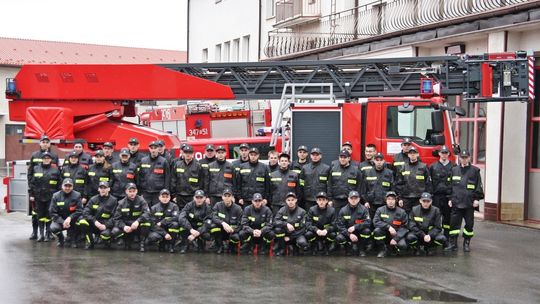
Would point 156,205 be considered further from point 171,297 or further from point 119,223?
point 171,297

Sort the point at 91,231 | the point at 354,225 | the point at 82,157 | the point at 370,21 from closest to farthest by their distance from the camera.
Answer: the point at 354,225 → the point at 91,231 → the point at 82,157 → the point at 370,21

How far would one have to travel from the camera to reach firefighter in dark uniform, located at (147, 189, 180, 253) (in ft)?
42.8

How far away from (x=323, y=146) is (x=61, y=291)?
630 cm

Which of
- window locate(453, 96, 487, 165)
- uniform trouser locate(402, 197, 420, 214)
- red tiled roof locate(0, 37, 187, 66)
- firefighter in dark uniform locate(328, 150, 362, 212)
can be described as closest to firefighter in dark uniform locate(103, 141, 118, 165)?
firefighter in dark uniform locate(328, 150, 362, 212)

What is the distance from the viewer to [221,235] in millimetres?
13016

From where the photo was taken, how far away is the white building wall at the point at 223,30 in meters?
32.3

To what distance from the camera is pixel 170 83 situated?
1501cm

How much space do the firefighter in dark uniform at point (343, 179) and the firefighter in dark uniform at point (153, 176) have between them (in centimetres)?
280

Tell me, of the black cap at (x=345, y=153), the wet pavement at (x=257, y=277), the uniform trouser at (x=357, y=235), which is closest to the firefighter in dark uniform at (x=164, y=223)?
the wet pavement at (x=257, y=277)

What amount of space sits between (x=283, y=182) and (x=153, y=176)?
224 centimetres

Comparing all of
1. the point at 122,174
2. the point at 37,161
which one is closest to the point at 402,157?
the point at 122,174

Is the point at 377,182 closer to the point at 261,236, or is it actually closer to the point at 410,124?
the point at 410,124

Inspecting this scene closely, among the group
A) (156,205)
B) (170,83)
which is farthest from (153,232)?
(170,83)

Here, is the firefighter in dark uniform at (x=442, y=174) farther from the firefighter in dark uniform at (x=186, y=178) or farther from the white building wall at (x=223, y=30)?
the white building wall at (x=223, y=30)
